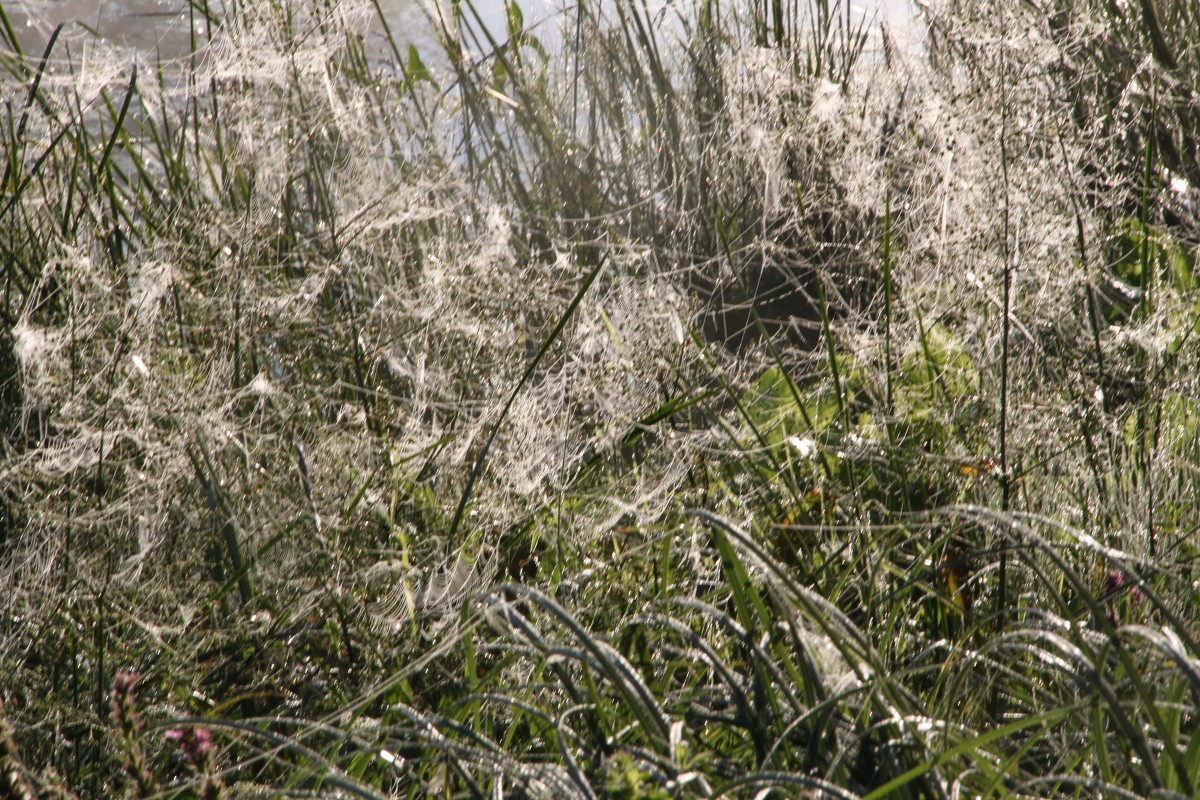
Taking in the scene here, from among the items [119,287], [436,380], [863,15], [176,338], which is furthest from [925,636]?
[863,15]

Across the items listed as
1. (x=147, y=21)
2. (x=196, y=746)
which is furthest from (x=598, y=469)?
(x=147, y=21)

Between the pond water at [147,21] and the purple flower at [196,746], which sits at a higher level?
the pond water at [147,21]

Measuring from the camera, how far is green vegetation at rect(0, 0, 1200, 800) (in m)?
1.08

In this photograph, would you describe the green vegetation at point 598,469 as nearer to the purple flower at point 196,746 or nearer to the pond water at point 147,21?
the purple flower at point 196,746

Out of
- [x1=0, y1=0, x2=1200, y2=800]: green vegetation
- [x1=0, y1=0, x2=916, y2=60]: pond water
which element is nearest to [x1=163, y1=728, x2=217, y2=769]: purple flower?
[x1=0, y1=0, x2=1200, y2=800]: green vegetation

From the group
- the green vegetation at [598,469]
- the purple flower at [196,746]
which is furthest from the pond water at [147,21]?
the purple flower at [196,746]

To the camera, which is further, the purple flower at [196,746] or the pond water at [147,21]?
the pond water at [147,21]

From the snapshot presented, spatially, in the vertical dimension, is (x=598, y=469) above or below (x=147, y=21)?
below

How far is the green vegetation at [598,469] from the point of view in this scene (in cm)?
108

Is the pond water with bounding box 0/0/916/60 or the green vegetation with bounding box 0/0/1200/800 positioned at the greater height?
the pond water with bounding box 0/0/916/60

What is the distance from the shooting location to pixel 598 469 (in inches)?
73.0

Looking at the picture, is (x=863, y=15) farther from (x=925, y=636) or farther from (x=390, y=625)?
(x=390, y=625)

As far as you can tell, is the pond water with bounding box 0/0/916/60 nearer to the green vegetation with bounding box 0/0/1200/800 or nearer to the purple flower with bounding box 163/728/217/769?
the green vegetation with bounding box 0/0/1200/800

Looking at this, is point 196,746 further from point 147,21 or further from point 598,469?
point 147,21
